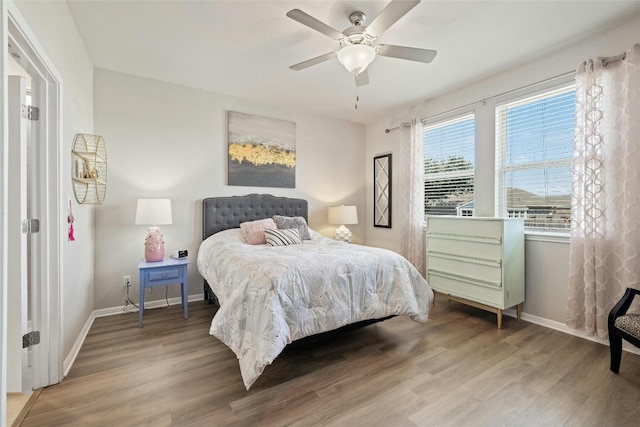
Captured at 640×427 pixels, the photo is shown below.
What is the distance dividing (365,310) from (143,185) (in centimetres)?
283

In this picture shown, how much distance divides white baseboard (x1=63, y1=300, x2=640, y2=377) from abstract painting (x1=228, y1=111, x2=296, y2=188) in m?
1.69

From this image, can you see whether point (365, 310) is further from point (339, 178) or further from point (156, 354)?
Answer: point (339, 178)

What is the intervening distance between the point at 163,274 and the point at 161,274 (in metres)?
0.02

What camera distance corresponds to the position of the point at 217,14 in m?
2.20

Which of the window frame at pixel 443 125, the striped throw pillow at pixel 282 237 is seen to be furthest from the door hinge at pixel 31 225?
the window frame at pixel 443 125

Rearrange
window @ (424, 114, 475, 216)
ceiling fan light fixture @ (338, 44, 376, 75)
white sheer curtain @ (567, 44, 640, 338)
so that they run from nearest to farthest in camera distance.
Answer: ceiling fan light fixture @ (338, 44, 376, 75) → white sheer curtain @ (567, 44, 640, 338) → window @ (424, 114, 475, 216)

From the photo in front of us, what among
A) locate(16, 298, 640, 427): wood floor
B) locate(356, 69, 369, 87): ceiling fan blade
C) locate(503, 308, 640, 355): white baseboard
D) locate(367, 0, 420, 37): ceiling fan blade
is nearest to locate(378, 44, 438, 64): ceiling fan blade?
locate(367, 0, 420, 37): ceiling fan blade

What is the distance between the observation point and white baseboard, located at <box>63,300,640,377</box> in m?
2.20

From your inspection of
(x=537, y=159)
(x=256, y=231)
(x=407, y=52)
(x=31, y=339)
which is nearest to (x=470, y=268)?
(x=537, y=159)

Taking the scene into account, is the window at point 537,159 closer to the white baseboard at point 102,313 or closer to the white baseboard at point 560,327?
the white baseboard at point 560,327

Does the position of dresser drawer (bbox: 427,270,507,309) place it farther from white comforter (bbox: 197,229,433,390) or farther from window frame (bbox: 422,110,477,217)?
window frame (bbox: 422,110,477,217)

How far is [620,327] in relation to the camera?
192cm

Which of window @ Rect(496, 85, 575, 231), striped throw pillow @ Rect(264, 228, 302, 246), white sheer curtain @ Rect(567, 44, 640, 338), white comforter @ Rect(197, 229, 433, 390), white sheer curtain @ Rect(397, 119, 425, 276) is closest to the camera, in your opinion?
white comforter @ Rect(197, 229, 433, 390)

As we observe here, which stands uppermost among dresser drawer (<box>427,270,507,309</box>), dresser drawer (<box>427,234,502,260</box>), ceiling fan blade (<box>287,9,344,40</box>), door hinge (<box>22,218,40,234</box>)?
ceiling fan blade (<box>287,9,344,40</box>)
